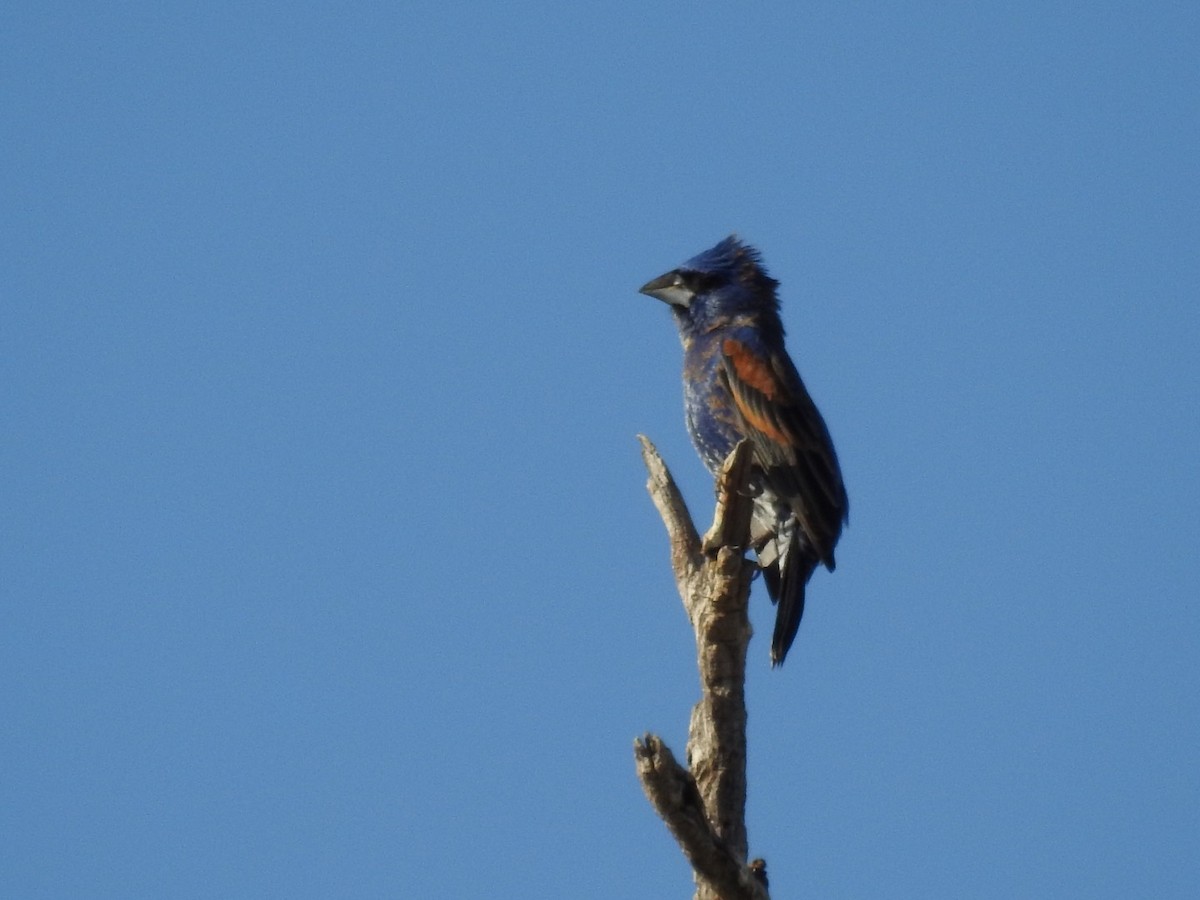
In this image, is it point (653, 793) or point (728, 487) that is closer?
point (653, 793)

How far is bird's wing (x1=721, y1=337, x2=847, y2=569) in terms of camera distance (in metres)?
8.70

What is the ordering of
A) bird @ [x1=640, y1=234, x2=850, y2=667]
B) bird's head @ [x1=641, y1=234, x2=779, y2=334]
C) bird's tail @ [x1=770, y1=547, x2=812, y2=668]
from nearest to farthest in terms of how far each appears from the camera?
1. bird's tail @ [x1=770, y1=547, x2=812, y2=668]
2. bird @ [x1=640, y1=234, x2=850, y2=667]
3. bird's head @ [x1=641, y1=234, x2=779, y2=334]

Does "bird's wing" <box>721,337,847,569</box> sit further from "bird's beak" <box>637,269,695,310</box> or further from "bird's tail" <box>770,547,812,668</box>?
"bird's beak" <box>637,269,695,310</box>

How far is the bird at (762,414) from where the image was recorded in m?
8.70

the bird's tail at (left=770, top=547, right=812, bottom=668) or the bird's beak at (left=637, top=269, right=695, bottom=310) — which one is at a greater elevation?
the bird's beak at (left=637, top=269, right=695, bottom=310)

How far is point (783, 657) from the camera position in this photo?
8.33m

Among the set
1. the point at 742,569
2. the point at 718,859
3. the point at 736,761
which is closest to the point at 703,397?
the point at 742,569

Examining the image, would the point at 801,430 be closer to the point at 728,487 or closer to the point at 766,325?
the point at 766,325

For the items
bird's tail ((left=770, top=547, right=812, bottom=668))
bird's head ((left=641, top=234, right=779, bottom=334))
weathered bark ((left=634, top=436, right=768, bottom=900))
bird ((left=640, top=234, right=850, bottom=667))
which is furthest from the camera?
bird's head ((left=641, top=234, right=779, bottom=334))

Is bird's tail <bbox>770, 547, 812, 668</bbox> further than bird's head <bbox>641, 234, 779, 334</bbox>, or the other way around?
bird's head <bbox>641, 234, 779, 334</bbox>

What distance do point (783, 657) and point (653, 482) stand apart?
4.04 ft

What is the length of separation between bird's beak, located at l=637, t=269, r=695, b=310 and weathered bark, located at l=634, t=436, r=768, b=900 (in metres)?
2.41

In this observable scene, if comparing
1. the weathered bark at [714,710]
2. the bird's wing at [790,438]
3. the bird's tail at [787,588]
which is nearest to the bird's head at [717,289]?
the bird's wing at [790,438]

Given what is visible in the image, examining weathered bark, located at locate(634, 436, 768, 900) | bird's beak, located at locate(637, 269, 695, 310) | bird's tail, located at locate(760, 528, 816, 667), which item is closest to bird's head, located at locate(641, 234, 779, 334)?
bird's beak, located at locate(637, 269, 695, 310)
